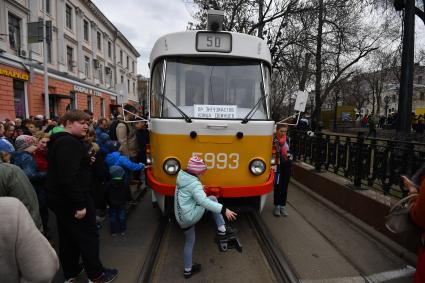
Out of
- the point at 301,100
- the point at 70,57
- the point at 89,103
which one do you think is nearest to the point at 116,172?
the point at 301,100

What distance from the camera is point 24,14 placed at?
1731 cm

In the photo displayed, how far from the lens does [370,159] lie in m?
5.15

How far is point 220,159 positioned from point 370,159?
2866mm

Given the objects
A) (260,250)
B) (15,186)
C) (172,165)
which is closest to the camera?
(15,186)

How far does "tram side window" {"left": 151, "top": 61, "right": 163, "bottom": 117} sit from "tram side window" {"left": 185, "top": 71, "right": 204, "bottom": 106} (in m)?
0.42

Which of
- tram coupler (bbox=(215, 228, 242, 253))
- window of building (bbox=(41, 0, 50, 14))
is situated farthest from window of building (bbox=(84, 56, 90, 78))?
tram coupler (bbox=(215, 228, 242, 253))

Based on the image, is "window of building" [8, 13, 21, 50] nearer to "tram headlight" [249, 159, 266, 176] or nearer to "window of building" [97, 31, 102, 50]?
"window of building" [97, 31, 102, 50]

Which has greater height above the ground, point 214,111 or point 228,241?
point 214,111

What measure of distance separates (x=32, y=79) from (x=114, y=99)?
61.6ft

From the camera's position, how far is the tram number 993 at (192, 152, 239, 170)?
402 cm

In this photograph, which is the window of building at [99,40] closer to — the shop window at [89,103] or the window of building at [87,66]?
the window of building at [87,66]

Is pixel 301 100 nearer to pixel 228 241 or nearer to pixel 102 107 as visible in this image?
pixel 228 241

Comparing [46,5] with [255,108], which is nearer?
[255,108]

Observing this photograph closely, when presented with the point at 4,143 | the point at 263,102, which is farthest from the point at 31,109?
the point at 263,102
